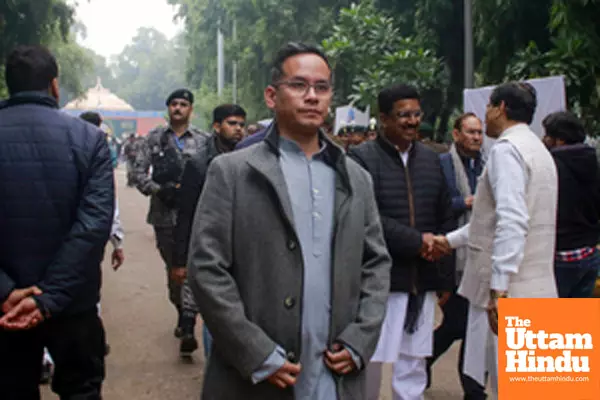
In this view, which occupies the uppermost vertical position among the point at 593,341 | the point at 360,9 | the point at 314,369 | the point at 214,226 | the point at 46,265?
the point at 360,9

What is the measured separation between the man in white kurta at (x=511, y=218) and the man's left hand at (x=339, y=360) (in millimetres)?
1215

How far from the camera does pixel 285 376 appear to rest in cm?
220

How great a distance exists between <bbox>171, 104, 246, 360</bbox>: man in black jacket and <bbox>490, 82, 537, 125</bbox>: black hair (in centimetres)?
192

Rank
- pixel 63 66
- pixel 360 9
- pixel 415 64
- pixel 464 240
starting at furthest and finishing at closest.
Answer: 1. pixel 63 66
2. pixel 360 9
3. pixel 415 64
4. pixel 464 240

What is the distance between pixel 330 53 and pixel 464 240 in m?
9.53

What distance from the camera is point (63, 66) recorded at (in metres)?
26.2

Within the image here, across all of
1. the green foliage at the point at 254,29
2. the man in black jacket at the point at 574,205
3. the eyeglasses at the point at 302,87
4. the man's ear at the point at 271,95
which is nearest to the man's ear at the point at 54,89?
the man's ear at the point at 271,95

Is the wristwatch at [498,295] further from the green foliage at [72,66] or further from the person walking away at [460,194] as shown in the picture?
the green foliage at [72,66]

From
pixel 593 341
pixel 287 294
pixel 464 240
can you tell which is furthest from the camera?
pixel 464 240

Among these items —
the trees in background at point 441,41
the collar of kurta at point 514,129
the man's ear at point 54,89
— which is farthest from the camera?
the trees in background at point 441,41

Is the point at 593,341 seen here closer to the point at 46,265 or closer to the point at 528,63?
the point at 46,265

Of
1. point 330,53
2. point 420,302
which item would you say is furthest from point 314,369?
point 330,53

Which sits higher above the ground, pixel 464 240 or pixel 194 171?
pixel 194 171

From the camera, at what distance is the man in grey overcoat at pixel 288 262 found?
2229 mm
